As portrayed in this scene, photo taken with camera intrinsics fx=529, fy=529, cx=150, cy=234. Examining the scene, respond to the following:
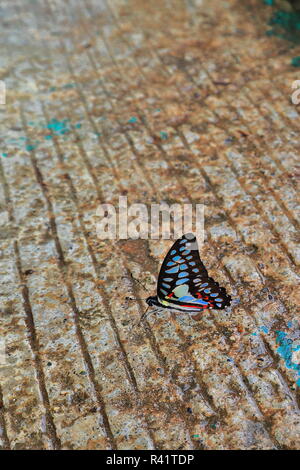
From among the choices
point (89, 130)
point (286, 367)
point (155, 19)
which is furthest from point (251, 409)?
point (155, 19)

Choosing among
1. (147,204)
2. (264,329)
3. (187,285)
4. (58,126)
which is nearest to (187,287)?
(187,285)

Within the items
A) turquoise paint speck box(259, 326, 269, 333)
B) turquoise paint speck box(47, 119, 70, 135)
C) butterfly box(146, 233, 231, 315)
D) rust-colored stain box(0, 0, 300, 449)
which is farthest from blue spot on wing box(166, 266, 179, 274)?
turquoise paint speck box(47, 119, 70, 135)

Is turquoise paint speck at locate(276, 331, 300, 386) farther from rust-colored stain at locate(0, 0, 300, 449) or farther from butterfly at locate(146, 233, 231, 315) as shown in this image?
butterfly at locate(146, 233, 231, 315)

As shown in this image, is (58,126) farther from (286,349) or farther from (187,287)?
(286,349)

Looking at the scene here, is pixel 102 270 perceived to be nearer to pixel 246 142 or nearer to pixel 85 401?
pixel 85 401

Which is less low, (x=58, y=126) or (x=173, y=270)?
(x=173, y=270)
